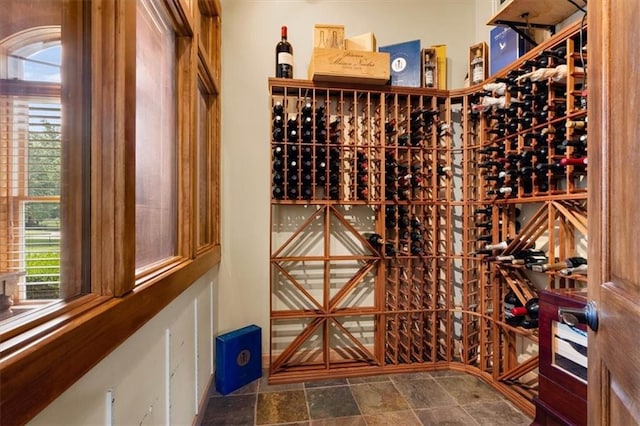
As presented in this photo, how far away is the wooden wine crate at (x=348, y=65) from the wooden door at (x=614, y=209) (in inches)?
67.0

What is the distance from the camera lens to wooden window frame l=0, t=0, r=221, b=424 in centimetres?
51

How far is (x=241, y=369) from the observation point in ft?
7.43

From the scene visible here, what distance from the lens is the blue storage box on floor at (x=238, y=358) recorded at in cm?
218

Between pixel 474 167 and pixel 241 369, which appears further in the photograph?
pixel 474 167

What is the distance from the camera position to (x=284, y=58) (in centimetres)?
246

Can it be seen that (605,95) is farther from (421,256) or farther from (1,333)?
(421,256)

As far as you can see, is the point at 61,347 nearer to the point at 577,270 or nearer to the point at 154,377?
the point at 154,377

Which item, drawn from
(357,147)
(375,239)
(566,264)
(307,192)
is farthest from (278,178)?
(566,264)

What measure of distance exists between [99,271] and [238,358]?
172cm

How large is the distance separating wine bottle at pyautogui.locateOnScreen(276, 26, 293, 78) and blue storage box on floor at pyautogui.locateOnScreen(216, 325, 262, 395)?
82.4 inches

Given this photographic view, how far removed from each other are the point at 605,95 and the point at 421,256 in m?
1.91

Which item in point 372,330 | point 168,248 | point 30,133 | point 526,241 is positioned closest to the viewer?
point 30,133

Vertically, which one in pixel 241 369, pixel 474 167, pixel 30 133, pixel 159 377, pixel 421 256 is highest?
pixel 474 167

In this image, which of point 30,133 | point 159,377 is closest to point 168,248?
point 159,377
